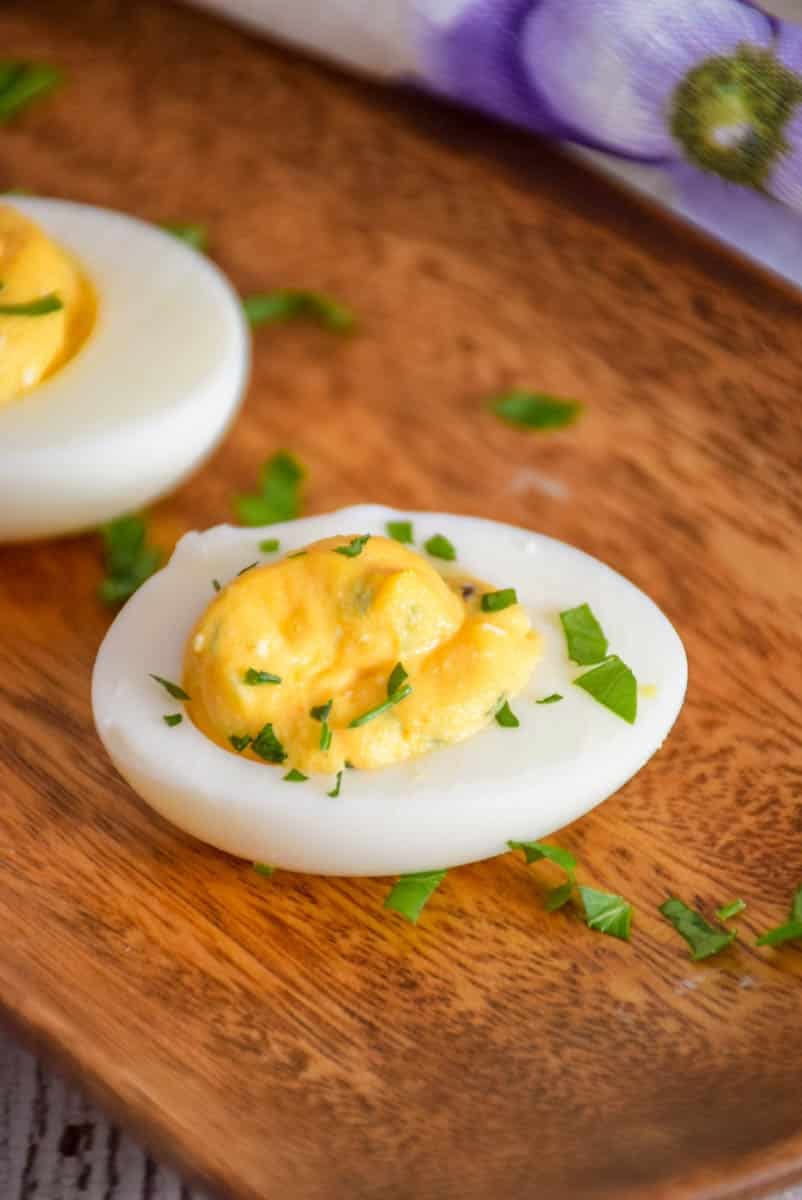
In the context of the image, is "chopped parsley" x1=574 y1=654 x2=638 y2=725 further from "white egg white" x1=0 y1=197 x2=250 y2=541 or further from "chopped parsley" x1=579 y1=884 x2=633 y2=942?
"white egg white" x1=0 y1=197 x2=250 y2=541

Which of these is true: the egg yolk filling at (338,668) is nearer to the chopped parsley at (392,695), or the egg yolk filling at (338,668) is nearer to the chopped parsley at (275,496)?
the chopped parsley at (392,695)

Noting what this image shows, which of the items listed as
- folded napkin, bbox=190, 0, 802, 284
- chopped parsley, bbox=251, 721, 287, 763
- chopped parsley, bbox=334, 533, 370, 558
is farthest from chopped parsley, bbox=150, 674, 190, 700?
folded napkin, bbox=190, 0, 802, 284

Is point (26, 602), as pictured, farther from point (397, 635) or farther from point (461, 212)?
point (461, 212)

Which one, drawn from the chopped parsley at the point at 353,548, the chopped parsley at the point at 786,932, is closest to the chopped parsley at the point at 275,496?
the chopped parsley at the point at 353,548

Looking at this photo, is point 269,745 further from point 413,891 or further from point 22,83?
point 22,83

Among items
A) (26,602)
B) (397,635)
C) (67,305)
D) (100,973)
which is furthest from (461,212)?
(100,973)
